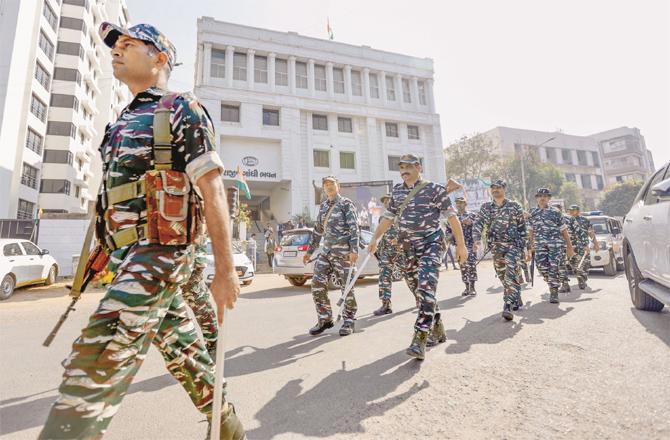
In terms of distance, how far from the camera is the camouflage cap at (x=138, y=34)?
1.77 meters

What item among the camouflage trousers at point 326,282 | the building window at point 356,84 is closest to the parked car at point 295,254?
the camouflage trousers at point 326,282

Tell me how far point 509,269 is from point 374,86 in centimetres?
3352

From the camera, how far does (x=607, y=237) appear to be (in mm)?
10641

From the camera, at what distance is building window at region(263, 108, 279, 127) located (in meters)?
30.6

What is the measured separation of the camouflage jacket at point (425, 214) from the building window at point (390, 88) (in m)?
34.4

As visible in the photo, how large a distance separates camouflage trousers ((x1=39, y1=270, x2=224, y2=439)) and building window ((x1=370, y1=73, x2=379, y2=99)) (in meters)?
36.4

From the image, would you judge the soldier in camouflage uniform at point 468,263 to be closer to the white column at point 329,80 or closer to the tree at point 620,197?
the white column at point 329,80

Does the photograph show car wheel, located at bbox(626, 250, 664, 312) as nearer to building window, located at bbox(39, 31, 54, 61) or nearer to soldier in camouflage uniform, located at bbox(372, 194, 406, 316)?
soldier in camouflage uniform, located at bbox(372, 194, 406, 316)

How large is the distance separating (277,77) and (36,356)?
31677 millimetres

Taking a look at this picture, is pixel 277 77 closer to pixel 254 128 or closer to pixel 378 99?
pixel 254 128

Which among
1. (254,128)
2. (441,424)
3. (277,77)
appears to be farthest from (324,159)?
(441,424)

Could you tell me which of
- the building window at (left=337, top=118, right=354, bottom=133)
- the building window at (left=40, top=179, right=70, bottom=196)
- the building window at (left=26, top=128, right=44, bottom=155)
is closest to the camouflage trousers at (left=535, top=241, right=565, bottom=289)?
the building window at (left=337, top=118, right=354, bottom=133)

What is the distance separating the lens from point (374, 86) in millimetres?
35688

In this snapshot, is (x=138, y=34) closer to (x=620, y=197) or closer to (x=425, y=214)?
(x=425, y=214)
